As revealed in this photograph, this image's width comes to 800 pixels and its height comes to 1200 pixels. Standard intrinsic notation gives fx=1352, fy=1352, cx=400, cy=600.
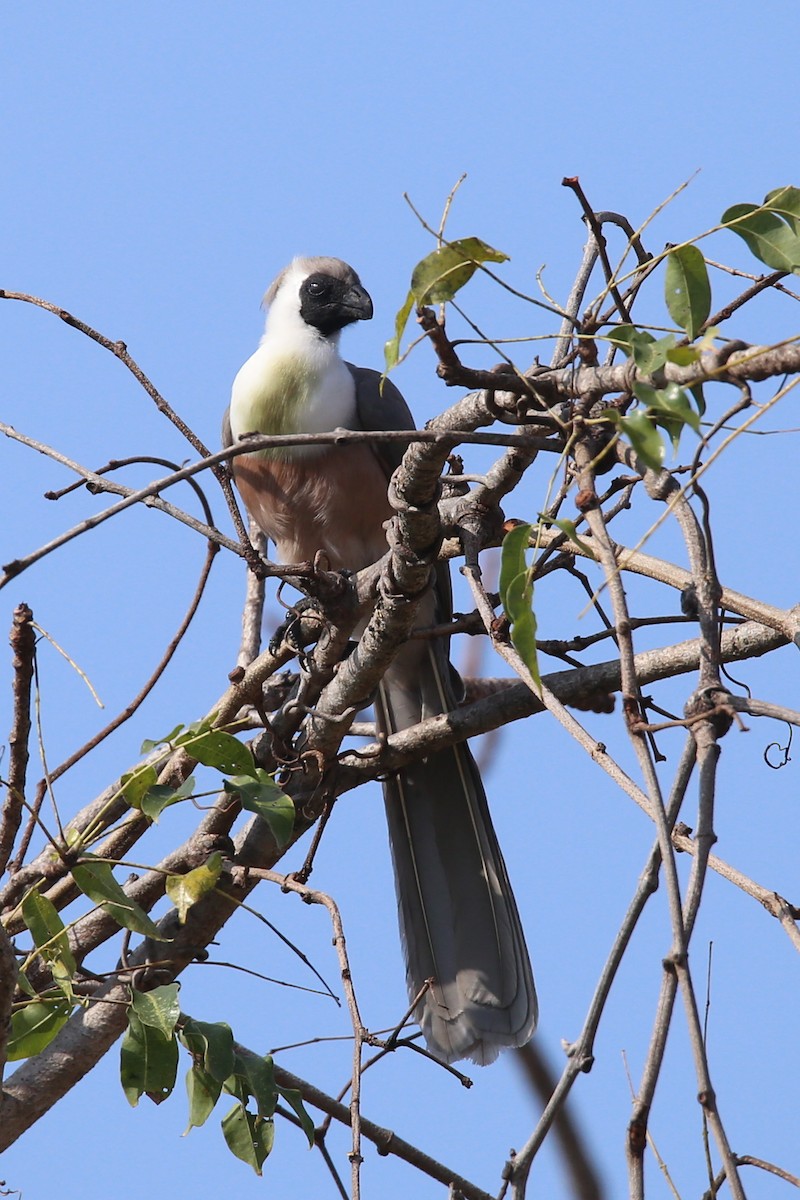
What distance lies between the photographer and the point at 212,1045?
252cm

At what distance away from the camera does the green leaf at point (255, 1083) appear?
8.39 ft

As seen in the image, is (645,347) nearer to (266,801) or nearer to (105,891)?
(266,801)

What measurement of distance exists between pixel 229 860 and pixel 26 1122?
0.75 m

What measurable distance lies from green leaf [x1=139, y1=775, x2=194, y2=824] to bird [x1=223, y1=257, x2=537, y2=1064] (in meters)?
1.54

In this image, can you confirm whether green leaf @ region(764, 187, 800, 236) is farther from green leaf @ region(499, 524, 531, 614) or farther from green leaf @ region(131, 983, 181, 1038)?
green leaf @ region(131, 983, 181, 1038)

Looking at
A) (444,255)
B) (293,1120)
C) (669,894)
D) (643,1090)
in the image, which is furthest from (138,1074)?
(444,255)

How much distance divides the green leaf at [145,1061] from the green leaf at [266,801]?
0.41 m

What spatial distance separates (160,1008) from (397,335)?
4.30ft

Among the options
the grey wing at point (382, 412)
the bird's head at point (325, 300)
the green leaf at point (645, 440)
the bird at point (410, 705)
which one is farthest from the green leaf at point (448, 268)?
→ the bird's head at point (325, 300)

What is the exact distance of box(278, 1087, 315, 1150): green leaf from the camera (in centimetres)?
263

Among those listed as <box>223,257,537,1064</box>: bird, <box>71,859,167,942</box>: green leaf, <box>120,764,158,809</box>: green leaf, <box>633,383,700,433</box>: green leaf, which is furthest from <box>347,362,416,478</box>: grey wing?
<box>633,383,700,433</box>: green leaf

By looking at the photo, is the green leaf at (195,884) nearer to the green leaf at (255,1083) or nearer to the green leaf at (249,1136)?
the green leaf at (255,1083)

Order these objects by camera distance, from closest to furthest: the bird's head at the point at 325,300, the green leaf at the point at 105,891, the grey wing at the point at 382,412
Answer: the green leaf at the point at 105,891, the grey wing at the point at 382,412, the bird's head at the point at 325,300

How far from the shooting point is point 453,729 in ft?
12.2
